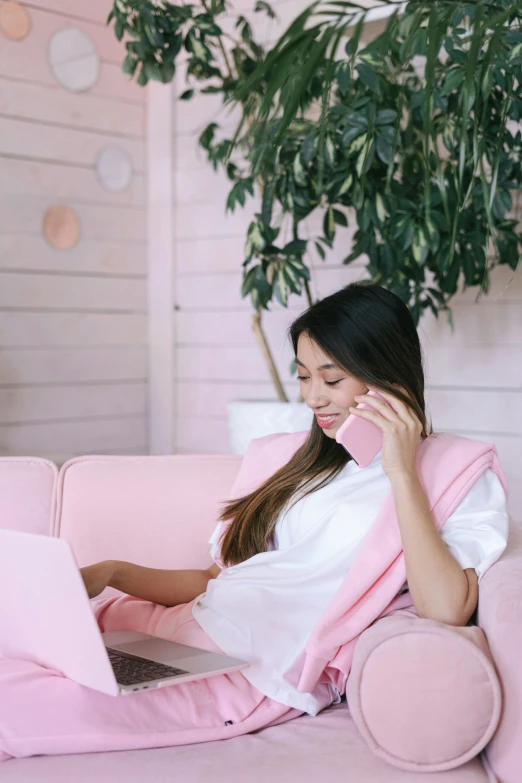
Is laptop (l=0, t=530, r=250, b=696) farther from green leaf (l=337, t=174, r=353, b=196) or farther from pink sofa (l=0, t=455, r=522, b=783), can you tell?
green leaf (l=337, t=174, r=353, b=196)

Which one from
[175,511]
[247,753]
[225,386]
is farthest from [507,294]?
[247,753]

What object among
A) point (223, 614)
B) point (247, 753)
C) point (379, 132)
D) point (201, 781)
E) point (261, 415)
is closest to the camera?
point (201, 781)

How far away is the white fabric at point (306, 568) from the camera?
1.41m

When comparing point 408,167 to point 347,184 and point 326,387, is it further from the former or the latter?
point 326,387

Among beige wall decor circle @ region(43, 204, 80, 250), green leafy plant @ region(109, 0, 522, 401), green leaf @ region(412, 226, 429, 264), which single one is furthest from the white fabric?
beige wall decor circle @ region(43, 204, 80, 250)

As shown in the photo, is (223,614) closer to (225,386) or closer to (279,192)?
(279,192)

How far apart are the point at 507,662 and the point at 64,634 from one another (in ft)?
1.83

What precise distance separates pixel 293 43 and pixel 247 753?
1.12 metres

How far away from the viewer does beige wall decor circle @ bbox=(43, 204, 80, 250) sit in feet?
11.1

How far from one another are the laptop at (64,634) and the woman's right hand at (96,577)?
0.43ft

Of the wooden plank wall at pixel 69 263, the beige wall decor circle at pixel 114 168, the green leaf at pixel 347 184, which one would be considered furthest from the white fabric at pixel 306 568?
the beige wall decor circle at pixel 114 168

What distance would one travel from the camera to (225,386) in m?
3.56

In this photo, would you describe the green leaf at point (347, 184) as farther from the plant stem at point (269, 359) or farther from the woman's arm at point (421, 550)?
the woman's arm at point (421, 550)

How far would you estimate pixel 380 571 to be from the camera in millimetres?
1406
